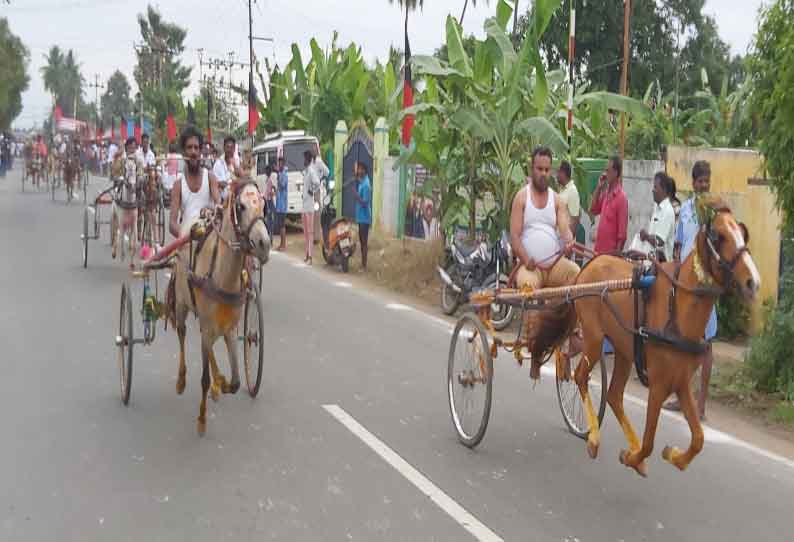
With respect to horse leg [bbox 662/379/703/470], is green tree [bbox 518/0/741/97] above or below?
above

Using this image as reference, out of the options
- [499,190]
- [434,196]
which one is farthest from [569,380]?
[434,196]

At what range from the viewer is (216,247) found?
742 centimetres

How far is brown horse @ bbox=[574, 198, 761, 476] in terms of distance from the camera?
539cm

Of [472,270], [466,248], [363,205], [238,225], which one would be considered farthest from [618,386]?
[363,205]

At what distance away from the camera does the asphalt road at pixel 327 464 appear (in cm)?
581

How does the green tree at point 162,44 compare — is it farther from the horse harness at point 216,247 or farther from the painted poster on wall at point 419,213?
the horse harness at point 216,247

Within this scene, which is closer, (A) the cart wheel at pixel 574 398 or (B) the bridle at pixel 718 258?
(B) the bridle at pixel 718 258

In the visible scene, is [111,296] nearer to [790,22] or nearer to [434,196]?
[434,196]

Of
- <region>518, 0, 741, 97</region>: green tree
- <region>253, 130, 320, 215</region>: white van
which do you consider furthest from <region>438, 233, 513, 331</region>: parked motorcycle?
<region>518, 0, 741, 97</region>: green tree

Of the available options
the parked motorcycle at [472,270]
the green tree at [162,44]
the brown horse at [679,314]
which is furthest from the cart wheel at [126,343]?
the green tree at [162,44]

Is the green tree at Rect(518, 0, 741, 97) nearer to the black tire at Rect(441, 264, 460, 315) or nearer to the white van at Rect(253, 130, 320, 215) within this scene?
the white van at Rect(253, 130, 320, 215)

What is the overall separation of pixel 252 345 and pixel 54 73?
159 meters

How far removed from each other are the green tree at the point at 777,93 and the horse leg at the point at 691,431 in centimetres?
382

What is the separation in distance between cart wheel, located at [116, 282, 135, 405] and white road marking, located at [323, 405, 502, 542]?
1617 mm
